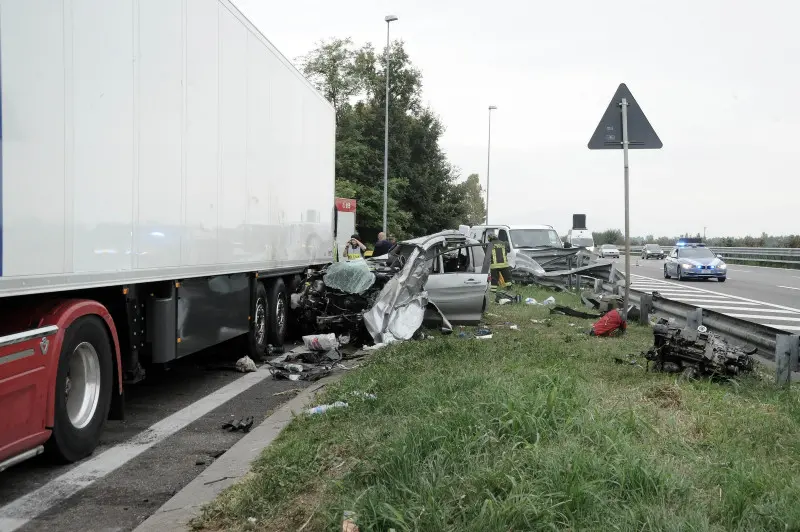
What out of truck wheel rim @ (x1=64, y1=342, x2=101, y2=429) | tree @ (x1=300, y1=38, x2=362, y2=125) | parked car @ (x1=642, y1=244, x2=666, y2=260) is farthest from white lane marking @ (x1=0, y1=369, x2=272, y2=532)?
parked car @ (x1=642, y1=244, x2=666, y2=260)

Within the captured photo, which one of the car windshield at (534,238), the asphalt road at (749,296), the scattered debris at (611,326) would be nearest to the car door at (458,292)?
the scattered debris at (611,326)

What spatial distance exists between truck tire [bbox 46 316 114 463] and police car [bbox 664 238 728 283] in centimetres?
2729

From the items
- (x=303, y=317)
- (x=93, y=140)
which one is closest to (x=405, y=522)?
(x=93, y=140)

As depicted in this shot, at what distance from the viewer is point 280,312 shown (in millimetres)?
11312

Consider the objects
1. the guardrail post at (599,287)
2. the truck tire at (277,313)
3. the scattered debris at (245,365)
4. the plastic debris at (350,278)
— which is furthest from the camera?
the guardrail post at (599,287)

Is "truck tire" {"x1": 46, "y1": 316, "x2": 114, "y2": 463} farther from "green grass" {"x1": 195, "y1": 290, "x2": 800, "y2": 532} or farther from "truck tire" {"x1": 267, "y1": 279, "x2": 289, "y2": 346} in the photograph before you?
"truck tire" {"x1": 267, "y1": 279, "x2": 289, "y2": 346}

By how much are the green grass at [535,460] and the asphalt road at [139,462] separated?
609mm

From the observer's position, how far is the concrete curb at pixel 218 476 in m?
3.94

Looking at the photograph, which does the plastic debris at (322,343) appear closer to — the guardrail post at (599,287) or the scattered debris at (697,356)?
the scattered debris at (697,356)

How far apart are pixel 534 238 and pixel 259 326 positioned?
1557cm

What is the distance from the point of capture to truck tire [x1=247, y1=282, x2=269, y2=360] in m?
9.91

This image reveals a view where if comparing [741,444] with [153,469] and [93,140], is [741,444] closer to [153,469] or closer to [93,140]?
[153,469]

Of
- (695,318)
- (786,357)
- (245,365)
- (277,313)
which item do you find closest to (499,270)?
(277,313)

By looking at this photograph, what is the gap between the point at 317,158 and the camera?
13.0 metres
